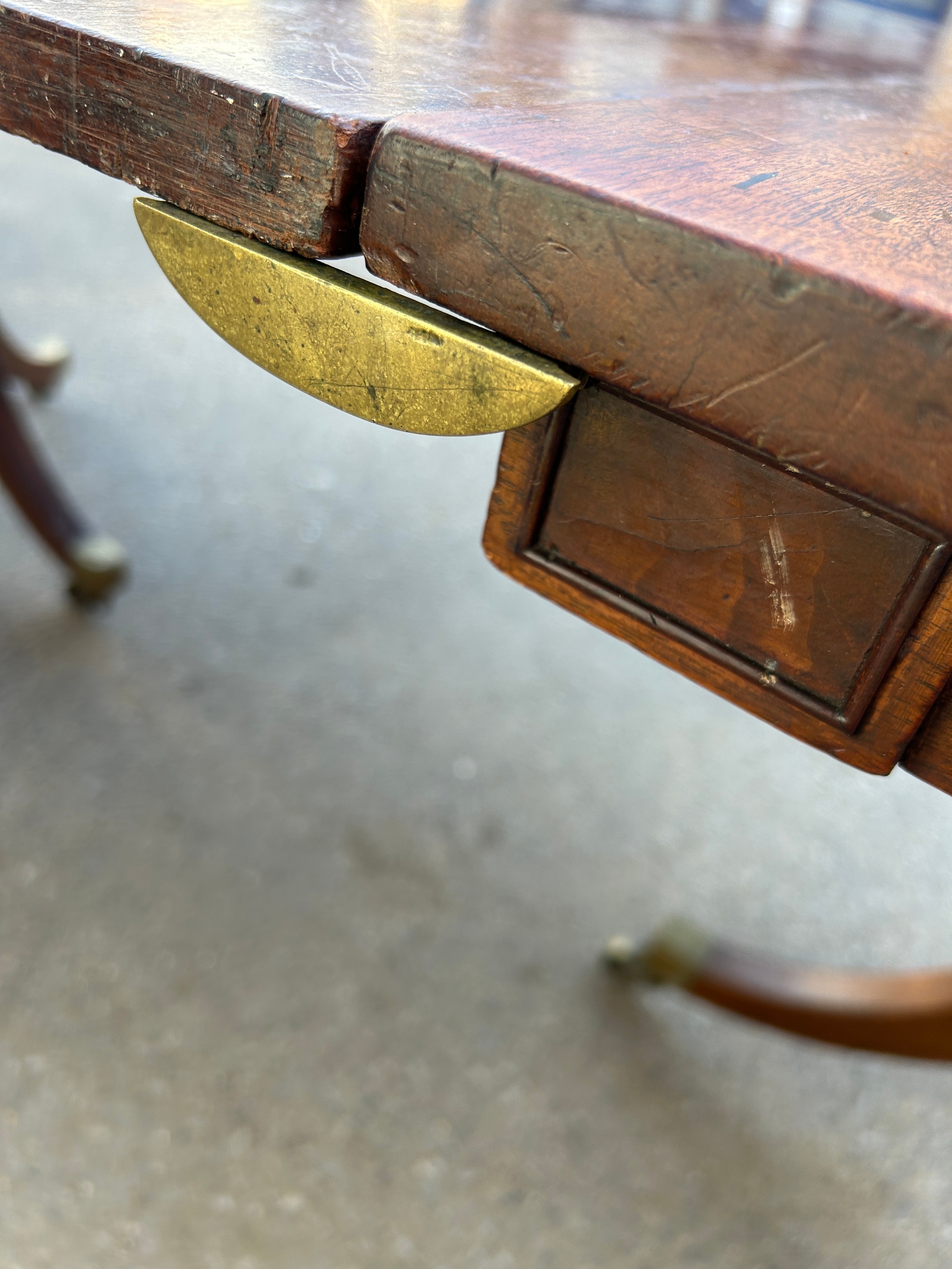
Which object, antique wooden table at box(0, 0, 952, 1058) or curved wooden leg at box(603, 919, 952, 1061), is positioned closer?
antique wooden table at box(0, 0, 952, 1058)

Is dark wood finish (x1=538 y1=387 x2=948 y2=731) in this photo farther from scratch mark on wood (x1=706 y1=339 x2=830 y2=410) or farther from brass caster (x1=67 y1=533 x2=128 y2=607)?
brass caster (x1=67 y1=533 x2=128 y2=607)

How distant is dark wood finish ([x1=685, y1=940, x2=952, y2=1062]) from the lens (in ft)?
2.46

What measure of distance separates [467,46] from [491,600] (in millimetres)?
976

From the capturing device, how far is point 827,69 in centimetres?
67

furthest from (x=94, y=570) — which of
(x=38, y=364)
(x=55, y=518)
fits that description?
(x=38, y=364)

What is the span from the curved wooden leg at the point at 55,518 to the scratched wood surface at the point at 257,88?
0.78 meters

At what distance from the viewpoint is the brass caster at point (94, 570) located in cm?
127

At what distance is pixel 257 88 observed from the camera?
13.9 inches

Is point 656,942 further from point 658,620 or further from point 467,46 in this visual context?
point 467,46

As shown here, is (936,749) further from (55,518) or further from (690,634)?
(55,518)

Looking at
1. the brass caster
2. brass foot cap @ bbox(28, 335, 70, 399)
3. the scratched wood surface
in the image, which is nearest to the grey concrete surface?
the brass caster

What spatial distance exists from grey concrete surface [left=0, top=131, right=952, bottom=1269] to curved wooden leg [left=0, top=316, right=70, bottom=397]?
137 millimetres

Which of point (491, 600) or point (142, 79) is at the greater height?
point (142, 79)

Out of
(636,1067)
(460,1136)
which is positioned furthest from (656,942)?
(460,1136)
